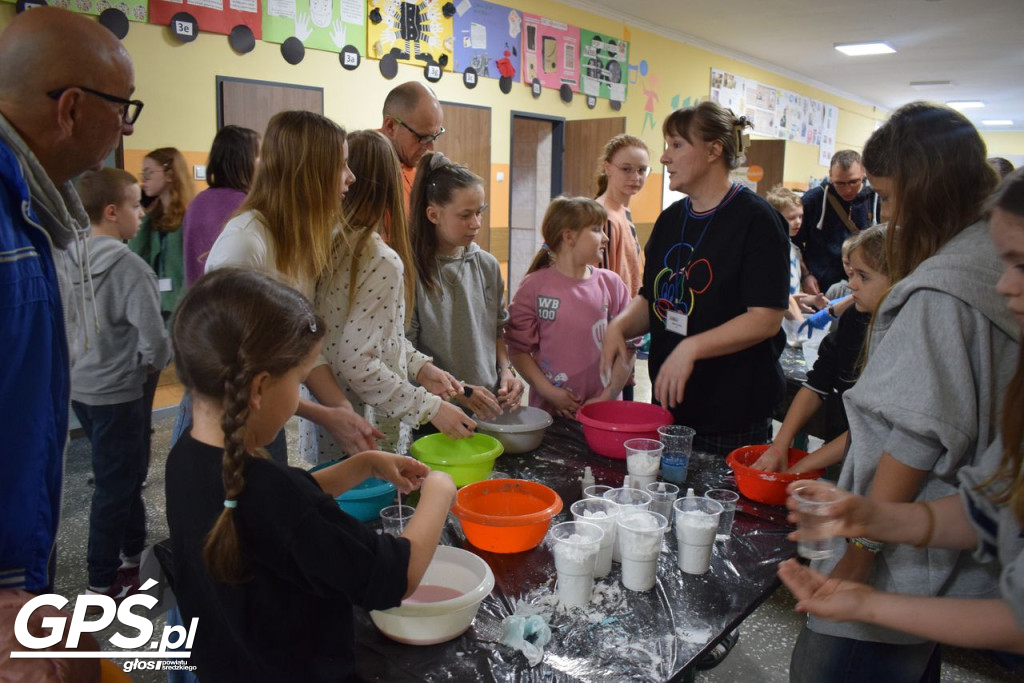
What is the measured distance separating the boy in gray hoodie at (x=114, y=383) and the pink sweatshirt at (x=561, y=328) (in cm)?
138

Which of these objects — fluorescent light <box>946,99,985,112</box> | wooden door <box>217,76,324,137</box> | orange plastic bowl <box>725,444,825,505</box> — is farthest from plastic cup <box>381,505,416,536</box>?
fluorescent light <box>946,99,985,112</box>

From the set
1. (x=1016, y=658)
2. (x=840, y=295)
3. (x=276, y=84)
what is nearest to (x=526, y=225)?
(x=276, y=84)

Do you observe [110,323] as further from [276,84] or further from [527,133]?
[527,133]

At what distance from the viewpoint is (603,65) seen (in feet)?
24.2

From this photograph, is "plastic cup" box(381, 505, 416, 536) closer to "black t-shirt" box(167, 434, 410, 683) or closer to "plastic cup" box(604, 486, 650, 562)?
"black t-shirt" box(167, 434, 410, 683)

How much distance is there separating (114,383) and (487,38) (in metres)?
Answer: 4.67

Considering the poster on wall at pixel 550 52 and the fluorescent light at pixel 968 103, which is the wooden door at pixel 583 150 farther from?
the fluorescent light at pixel 968 103

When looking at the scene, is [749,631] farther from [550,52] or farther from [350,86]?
[550,52]

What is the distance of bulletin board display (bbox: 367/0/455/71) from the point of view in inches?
204

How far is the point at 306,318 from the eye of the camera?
108cm

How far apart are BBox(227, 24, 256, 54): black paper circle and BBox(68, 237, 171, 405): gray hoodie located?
232 cm

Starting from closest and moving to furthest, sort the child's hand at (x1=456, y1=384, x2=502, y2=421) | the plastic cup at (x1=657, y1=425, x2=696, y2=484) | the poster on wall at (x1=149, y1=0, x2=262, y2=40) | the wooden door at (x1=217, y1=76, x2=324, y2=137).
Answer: the plastic cup at (x1=657, y1=425, x2=696, y2=484) → the child's hand at (x1=456, y1=384, x2=502, y2=421) → the poster on wall at (x1=149, y1=0, x2=262, y2=40) → the wooden door at (x1=217, y1=76, x2=324, y2=137)

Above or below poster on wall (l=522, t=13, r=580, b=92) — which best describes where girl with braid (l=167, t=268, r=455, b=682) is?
below

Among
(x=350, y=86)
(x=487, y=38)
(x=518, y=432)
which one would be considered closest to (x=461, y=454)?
(x=518, y=432)
